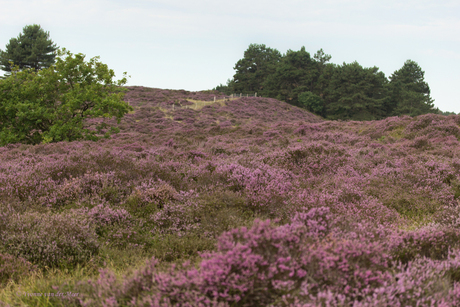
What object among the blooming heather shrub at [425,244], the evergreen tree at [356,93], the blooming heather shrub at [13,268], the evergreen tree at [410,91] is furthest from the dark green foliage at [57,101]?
the evergreen tree at [410,91]

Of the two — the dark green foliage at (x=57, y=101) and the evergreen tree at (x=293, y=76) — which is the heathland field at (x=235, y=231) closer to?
the dark green foliage at (x=57, y=101)

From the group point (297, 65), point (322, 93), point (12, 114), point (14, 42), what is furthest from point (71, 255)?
point (297, 65)

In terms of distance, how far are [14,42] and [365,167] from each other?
57.2 meters

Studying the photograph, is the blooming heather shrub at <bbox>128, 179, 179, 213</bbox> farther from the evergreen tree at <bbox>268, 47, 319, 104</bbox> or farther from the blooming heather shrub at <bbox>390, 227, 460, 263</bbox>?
the evergreen tree at <bbox>268, 47, 319, 104</bbox>

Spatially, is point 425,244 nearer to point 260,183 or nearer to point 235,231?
point 235,231

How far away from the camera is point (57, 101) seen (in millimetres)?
17219

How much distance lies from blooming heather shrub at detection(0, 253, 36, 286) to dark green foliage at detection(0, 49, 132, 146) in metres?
13.2

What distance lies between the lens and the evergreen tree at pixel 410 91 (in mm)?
51094

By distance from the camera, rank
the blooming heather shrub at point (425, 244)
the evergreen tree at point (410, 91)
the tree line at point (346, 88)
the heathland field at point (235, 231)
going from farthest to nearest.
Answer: the tree line at point (346, 88) → the evergreen tree at point (410, 91) → the blooming heather shrub at point (425, 244) → the heathland field at point (235, 231)

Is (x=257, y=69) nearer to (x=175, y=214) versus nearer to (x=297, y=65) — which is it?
(x=297, y=65)

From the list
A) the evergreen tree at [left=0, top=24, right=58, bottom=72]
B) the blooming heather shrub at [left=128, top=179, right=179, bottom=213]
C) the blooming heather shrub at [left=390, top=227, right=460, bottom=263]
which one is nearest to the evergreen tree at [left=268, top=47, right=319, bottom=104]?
the evergreen tree at [left=0, top=24, right=58, bottom=72]

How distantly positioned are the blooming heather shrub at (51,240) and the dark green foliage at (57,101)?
12.6 m

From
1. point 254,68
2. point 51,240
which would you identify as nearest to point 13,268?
point 51,240

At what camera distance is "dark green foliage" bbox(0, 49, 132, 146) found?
15.4 metres
